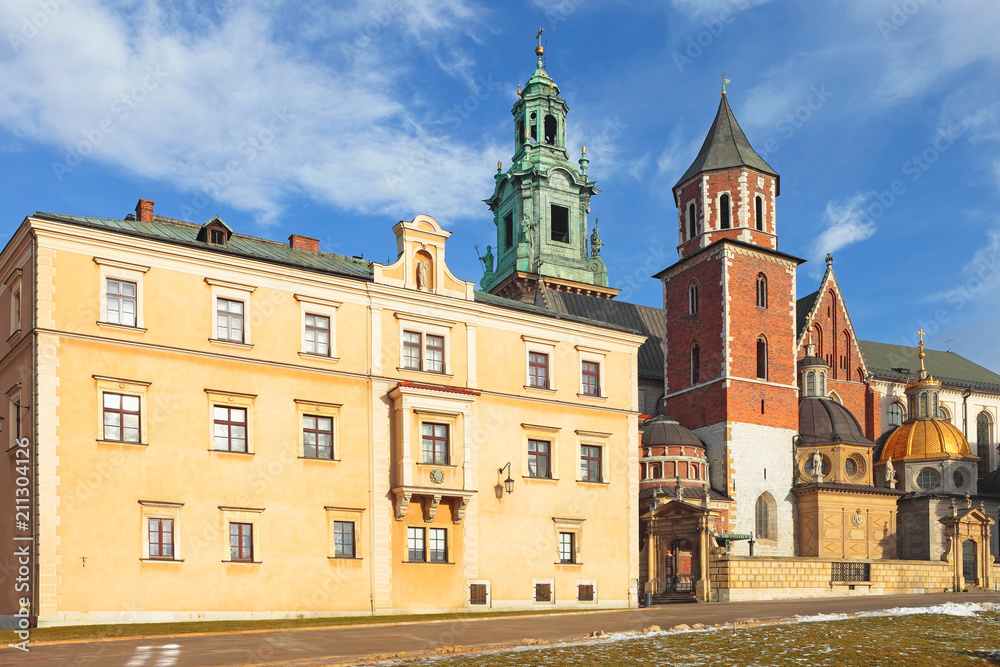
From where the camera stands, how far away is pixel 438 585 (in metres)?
35.1

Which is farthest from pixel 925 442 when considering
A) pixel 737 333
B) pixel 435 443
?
pixel 435 443

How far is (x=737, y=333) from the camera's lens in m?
59.5

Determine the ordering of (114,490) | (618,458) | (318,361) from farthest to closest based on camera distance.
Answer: (618,458), (318,361), (114,490)

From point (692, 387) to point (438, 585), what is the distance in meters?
29.7

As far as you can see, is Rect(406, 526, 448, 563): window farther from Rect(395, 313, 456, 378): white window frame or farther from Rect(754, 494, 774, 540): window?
Rect(754, 494, 774, 540): window

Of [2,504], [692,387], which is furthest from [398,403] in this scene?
[692,387]

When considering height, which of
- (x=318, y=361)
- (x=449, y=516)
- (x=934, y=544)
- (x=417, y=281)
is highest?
(x=417, y=281)

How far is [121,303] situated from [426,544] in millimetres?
12725

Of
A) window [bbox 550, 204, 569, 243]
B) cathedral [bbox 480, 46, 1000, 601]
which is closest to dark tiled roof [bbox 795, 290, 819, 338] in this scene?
cathedral [bbox 480, 46, 1000, 601]

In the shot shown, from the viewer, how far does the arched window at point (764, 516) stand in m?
57.6

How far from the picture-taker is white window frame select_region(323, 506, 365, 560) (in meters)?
33.3

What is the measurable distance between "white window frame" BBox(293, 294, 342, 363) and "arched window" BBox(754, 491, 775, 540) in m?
31.8

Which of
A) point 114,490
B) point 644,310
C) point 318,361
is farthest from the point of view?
point 644,310

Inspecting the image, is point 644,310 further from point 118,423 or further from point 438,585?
point 118,423
